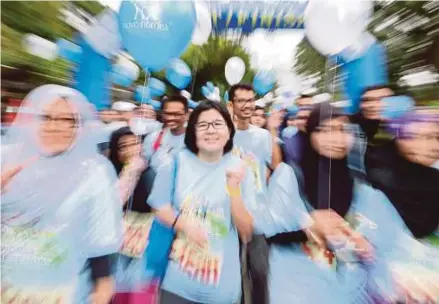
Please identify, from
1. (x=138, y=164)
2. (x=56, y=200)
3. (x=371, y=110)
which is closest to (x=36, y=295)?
(x=56, y=200)

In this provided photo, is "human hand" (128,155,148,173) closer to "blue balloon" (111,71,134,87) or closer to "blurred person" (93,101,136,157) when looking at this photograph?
"blurred person" (93,101,136,157)

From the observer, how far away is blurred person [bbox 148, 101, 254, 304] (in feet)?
6.31

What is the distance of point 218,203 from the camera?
Answer: 1927mm

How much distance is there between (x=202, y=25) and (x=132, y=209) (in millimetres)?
859

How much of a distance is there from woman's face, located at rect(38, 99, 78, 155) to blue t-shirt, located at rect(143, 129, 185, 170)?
0.33m

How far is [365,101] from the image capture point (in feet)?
6.30

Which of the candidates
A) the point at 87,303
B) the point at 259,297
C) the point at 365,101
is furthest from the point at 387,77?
the point at 87,303

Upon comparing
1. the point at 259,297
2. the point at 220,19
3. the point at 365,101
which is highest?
the point at 220,19

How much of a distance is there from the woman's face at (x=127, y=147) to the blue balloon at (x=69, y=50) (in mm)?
405

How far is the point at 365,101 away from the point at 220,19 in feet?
2.36

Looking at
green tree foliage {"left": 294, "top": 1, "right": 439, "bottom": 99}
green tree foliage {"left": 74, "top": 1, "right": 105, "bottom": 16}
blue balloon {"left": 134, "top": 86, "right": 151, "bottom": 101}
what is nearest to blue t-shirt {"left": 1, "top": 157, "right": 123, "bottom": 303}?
blue balloon {"left": 134, "top": 86, "right": 151, "bottom": 101}

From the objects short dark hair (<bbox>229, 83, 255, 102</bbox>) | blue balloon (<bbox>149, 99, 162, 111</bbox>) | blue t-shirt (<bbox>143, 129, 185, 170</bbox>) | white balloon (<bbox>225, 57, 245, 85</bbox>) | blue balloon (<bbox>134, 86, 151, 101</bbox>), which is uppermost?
white balloon (<bbox>225, 57, 245, 85</bbox>)

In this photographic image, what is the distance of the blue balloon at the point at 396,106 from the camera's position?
1.91 metres

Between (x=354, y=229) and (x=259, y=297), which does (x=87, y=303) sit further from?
(x=354, y=229)
